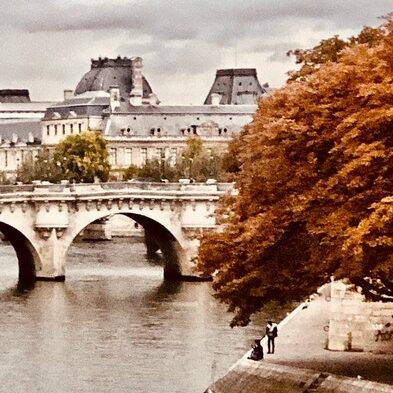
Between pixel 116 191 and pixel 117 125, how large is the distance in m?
66.0

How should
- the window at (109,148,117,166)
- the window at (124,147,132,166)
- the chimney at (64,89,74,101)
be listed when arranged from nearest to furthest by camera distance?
the window at (109,148,117,166), the window at (124,147,132,166), the chimney at (64,89,74,101)

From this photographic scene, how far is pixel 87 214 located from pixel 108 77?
334 ft

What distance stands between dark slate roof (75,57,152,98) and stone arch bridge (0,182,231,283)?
3777 inches

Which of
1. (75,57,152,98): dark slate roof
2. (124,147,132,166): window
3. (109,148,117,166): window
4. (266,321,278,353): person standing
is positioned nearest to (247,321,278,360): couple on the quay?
(266,321,278,353): person standing

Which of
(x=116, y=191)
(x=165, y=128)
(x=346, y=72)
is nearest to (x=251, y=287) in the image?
(x=346, y=72)

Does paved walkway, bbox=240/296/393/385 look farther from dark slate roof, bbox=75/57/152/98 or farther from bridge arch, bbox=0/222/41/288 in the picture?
dark slate roof, bbox=75/57/152/98

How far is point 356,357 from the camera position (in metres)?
44.0

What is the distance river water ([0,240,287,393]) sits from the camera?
50.4 metres

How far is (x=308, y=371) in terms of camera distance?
41.4 meters

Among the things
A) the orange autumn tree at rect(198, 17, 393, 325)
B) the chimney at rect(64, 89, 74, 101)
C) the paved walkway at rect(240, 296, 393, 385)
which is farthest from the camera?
the chimney at rect(64, 89, 74, 101)

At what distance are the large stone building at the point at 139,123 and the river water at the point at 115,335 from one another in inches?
2379

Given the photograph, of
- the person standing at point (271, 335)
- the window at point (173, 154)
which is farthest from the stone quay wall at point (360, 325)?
the window at point (173, 154)

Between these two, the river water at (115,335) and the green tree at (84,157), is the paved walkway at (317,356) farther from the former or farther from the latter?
the green tree at (84,157)

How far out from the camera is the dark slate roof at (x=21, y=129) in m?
176
